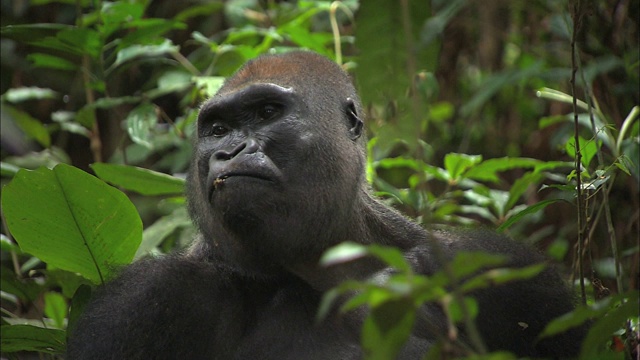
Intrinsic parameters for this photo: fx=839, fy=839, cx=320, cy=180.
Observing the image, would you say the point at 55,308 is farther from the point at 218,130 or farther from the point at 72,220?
the point at 218,130

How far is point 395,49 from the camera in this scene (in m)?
1.71

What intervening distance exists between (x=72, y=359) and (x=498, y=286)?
1545 millimetres

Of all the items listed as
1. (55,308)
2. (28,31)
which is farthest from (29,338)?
(28,31)

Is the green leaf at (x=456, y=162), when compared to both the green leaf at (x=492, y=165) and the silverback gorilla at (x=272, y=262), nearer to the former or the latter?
the green leaf at (x=492, y=165)

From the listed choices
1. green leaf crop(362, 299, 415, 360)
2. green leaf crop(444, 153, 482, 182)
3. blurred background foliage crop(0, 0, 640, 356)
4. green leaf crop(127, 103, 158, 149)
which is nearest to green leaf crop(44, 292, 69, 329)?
blurred background foliage crop(0, 0, 640, 356)

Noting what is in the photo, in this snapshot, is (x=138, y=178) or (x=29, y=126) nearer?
(x=138, y=178)

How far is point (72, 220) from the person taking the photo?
2979 mm

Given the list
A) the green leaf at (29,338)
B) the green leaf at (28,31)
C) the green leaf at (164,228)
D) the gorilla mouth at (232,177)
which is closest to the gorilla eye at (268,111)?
the gorilla mouth at (232,177)

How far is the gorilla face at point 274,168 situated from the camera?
9.39 ft

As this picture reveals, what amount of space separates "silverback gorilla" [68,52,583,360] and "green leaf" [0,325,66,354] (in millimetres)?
288

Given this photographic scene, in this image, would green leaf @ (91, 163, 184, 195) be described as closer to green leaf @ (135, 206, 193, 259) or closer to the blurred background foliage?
the blurred background foliage

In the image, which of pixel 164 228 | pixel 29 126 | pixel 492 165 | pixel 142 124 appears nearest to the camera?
pixel 164 228

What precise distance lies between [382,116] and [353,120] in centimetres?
34

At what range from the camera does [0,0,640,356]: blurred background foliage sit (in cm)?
290
